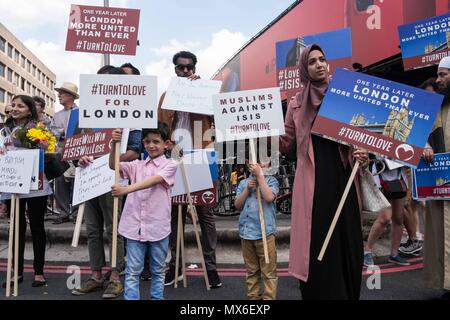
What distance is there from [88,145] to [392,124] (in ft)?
8.18

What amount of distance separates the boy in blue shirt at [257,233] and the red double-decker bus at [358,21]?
171 inches

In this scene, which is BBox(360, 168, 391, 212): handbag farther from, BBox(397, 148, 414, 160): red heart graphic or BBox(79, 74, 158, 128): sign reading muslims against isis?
BBox(79, 74, 158, 128): sign reading muslims against isis

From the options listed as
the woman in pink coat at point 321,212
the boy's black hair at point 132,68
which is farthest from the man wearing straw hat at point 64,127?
the woman in pink coat at point 321,212

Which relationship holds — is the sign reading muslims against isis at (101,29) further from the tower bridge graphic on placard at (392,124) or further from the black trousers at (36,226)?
the tower bridge graphic on placard at (392,124)

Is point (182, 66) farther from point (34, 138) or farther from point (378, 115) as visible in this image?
point (378, 115)

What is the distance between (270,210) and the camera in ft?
11.3

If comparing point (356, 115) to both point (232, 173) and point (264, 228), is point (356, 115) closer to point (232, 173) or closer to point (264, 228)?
point (264, 228)

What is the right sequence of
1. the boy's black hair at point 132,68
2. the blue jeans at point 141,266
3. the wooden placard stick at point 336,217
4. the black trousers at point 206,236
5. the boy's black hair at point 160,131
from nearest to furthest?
1. the wooden placard stick at point 336,217
2. the blue jeans at point 141,266
3. the boy's black hair at point 160,131
4. the black trousers at point 206,236
5. the boy's black hair at point 132,68

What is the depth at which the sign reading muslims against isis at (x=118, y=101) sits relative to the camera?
3293 millimetres

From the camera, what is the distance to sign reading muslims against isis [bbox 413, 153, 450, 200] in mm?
3342

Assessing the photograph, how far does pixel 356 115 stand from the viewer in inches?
108

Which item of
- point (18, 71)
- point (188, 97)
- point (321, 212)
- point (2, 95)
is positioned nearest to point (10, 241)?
point (188, 97)

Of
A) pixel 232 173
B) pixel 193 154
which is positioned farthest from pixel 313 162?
pixel 232 173

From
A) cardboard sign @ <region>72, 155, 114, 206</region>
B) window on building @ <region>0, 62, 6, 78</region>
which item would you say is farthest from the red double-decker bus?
window on building @ <region>0, 62, 6, 78</region>
